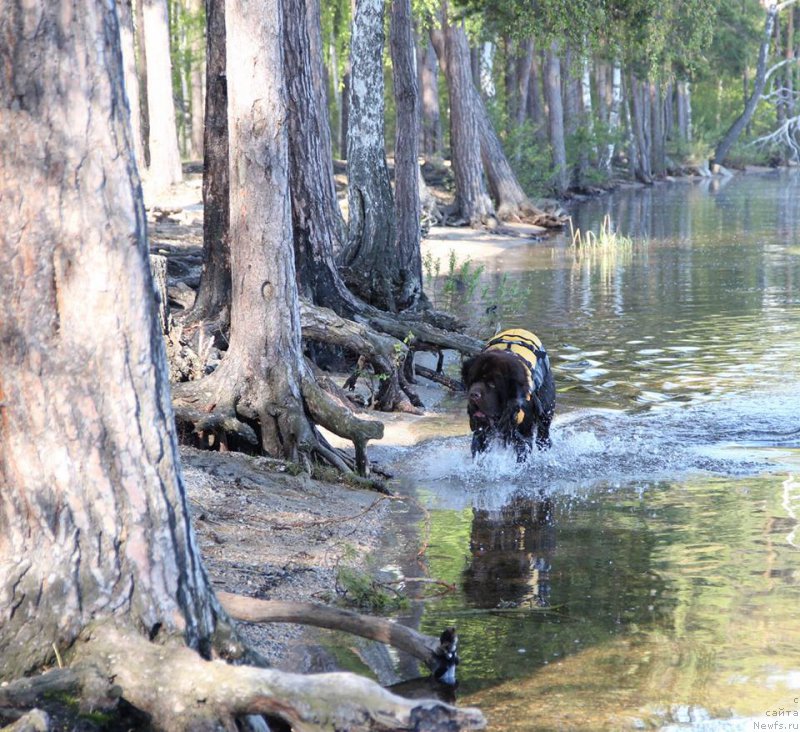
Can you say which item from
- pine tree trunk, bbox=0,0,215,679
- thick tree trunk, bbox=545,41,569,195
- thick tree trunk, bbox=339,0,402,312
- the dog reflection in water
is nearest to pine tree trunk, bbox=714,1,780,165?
thick tree trunk, bbox=545,41,569,195

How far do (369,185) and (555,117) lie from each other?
93.8 ft

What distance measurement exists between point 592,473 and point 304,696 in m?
6.38

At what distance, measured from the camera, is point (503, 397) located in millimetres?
9547

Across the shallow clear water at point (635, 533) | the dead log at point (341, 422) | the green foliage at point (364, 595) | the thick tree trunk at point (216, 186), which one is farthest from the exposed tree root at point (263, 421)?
the green foliage at point (364, 595)

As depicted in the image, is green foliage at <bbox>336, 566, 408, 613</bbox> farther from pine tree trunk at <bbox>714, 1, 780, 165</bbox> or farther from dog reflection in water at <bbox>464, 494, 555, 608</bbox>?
pine tree trunk at <bbox>714, 1, 780, 165</bbox>

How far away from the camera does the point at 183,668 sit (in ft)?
13.0

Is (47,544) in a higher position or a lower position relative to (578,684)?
higher

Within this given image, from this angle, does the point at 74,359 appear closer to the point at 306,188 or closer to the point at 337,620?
the point at 337,620

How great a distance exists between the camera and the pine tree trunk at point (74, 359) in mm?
3943

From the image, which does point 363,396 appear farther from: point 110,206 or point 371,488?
point 110,206

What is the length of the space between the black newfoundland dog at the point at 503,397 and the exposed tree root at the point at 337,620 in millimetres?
4586

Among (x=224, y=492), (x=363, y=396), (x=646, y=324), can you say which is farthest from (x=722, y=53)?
(x=224, y=492)

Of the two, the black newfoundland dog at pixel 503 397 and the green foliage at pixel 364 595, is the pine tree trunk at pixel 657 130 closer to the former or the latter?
the black newfoundland dog at pixel 503 397

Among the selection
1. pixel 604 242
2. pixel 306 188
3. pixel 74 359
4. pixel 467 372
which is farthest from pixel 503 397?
pixel 604 242
